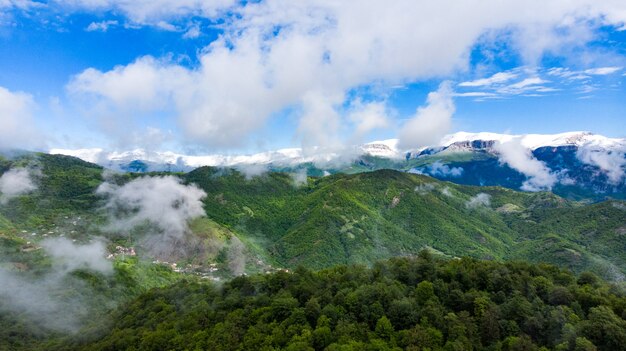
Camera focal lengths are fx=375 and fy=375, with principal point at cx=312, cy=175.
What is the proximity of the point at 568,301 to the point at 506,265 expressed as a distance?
69.2ft

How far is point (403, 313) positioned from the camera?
86625 millimetres

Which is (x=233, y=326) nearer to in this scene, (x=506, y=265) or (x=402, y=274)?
(x=402, y=274)

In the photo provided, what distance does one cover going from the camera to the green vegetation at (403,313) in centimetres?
7725

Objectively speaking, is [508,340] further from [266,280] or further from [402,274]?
[266,280]

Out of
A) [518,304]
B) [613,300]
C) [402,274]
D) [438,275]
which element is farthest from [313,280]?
[613,300]

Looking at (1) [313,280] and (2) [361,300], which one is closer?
(2) [361,300]

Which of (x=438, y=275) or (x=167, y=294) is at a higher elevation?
(x=438, y=275)

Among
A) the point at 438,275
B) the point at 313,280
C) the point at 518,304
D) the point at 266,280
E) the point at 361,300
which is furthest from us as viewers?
the point at 266,280

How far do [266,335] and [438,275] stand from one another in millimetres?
50301

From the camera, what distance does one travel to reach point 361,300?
9450cm

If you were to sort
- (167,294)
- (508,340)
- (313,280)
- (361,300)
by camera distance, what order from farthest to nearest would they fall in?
1. (167,294)
2. (313,280)
3. (361,300)
4. (508,340)

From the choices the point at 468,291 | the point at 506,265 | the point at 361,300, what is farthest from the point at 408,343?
the point at 506,265

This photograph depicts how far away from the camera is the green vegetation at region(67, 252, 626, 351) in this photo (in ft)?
253

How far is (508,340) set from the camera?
76188mm
